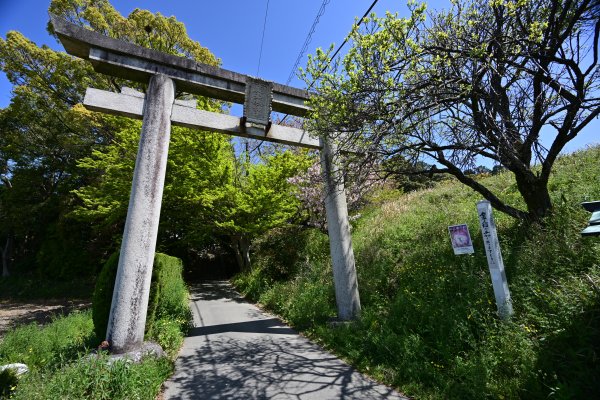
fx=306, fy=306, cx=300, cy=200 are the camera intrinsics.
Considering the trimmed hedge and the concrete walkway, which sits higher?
the trimmed hedge

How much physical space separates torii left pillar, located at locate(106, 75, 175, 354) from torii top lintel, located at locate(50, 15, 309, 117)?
0.31 meters

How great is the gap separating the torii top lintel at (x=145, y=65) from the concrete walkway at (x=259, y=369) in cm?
528

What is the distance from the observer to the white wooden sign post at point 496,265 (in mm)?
3922

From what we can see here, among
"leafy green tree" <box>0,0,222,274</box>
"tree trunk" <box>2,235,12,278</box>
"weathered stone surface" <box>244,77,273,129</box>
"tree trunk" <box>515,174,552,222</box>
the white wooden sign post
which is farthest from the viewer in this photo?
"tree trunk" <box>2,235,12,278</box>

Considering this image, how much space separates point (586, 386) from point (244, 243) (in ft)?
40.3

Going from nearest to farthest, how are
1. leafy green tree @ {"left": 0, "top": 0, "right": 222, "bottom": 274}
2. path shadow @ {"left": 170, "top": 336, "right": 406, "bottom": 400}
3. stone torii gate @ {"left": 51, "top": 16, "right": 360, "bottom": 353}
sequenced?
path shadow @ {"left": 170, "top": 336, "right": 406, "bottom": 400}, stone torii gate @ {"left": 51, "top": 16, "right": 360, "bottom": 353}, leafy green tree @ {"left": 0, "top": 0, "right": 222, "bottom": 274}

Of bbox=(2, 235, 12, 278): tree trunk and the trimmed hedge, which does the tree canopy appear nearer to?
bbox=(2, 235, 12, 278): tree trunk

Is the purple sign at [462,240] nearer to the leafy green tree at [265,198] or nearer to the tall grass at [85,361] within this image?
the tall grass at [85,361]

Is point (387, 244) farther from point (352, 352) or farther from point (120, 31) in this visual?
point (120, 31)

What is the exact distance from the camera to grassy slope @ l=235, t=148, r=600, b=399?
3.09 m

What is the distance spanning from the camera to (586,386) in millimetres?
2629

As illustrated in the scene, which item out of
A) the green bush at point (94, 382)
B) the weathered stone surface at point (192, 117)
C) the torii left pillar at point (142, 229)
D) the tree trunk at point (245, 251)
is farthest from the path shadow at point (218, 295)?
the green bush at point (94, 382)

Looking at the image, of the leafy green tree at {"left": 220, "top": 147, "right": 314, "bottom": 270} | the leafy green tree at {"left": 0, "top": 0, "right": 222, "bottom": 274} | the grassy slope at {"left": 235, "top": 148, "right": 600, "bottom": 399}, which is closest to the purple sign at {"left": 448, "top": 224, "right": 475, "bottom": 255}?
the grassy slope at {"left": 235, "top": 148, "right": 600, "bottom": 399}

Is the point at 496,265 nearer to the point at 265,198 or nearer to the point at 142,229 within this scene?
the point at 142,229
